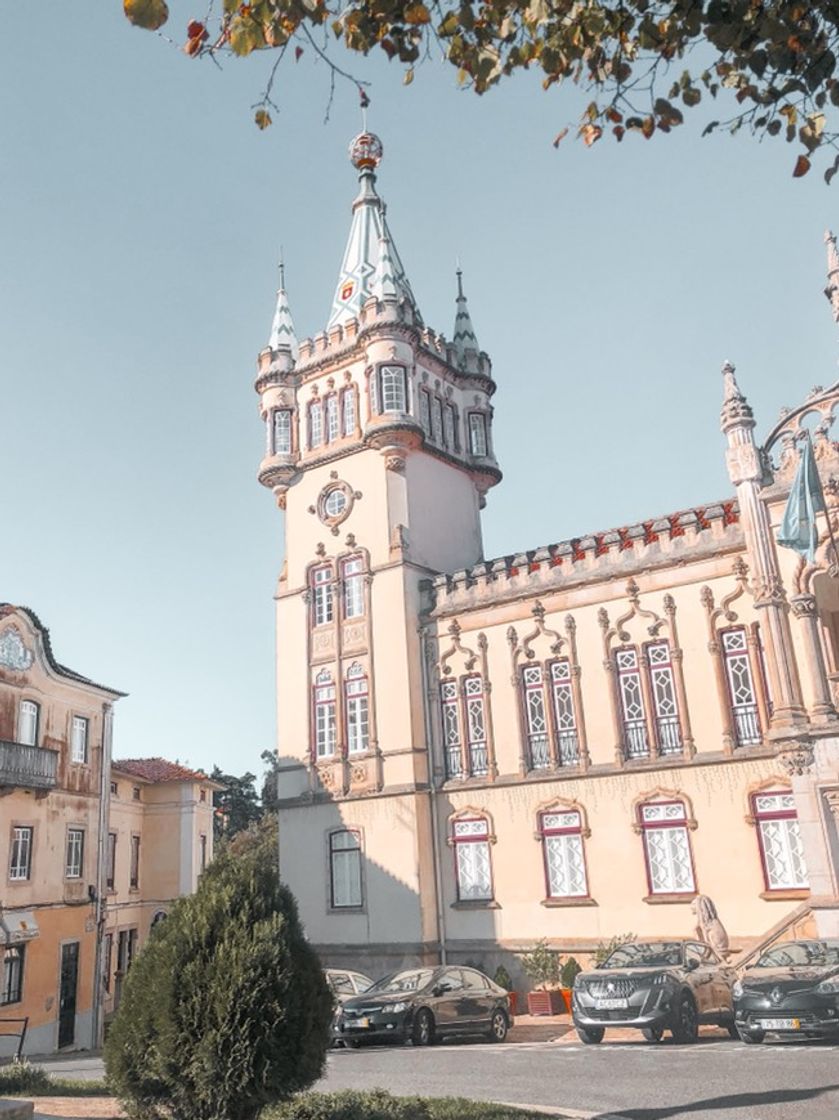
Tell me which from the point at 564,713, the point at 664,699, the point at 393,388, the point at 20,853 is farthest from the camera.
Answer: the point at 393,388

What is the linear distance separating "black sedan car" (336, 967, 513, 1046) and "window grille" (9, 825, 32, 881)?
14.6 m

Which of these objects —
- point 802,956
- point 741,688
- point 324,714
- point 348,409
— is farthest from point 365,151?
point 802,956

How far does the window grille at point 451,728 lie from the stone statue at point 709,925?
8.42 meters

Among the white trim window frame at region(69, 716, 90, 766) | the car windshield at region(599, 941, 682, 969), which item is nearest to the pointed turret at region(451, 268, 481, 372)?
the white trim window frame at region(69, 716, 90, 766)

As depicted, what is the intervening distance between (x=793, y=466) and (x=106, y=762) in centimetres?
2471

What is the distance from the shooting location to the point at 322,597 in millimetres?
34281

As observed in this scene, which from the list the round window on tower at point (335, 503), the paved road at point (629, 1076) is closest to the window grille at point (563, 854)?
the paved road at point (629, 1076)

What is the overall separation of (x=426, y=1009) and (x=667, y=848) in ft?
32.9

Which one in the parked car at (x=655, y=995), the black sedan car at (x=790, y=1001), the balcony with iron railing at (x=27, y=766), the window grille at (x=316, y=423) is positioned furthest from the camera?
the window grille at (x=316, y=423)

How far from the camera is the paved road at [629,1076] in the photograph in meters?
11.4

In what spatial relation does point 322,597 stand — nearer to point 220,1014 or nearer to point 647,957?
point 647,957

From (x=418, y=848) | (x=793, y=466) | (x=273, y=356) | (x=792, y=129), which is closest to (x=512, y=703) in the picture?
(x=418, y=848)

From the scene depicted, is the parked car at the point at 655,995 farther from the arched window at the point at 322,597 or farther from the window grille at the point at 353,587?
the arched window at the point at 322,597

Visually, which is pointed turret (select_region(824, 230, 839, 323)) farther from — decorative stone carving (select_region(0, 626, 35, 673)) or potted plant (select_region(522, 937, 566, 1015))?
decorative stone carving (select_region(0, 626, 35, 673))
